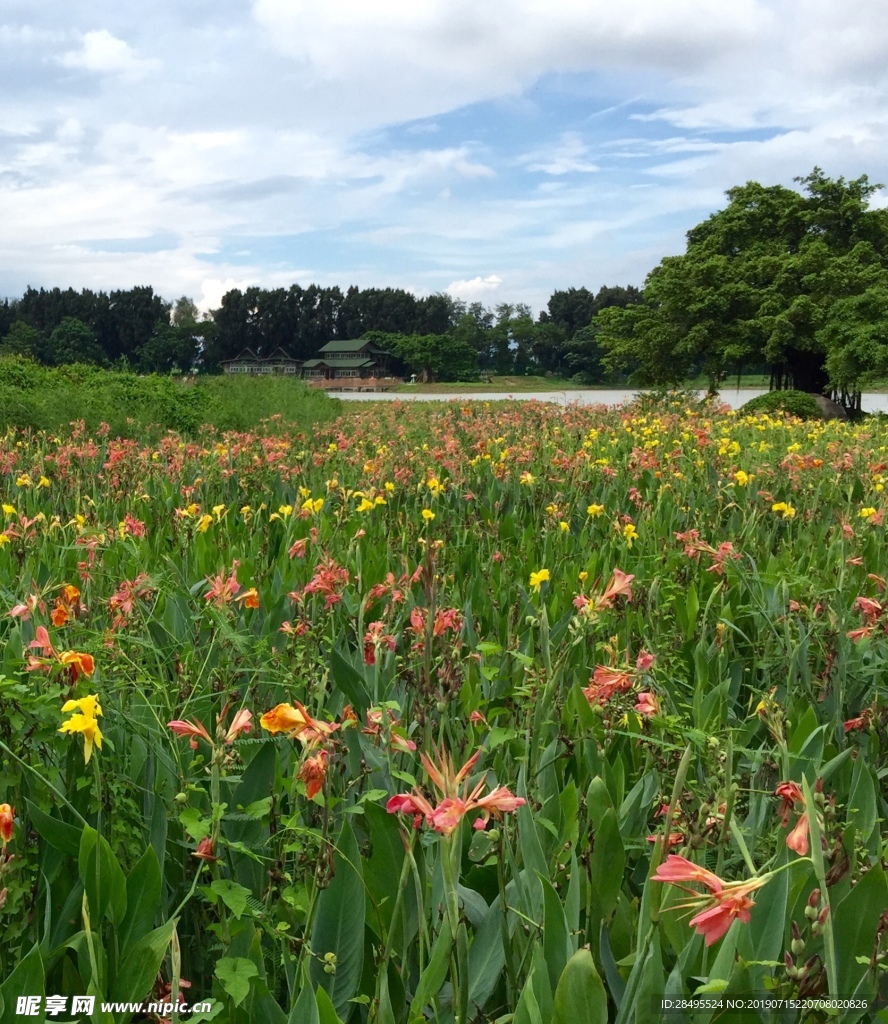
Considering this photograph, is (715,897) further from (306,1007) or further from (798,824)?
(306,1007)

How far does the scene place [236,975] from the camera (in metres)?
1.04

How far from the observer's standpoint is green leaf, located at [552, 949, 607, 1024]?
93cm

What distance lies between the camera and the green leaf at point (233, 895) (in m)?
1.10

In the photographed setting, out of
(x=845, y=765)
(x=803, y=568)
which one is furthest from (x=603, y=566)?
(x=845, y=765)

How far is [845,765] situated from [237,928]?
1.25m

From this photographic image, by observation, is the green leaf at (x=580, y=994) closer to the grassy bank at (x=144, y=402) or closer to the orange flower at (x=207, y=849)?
the orange flower at (x=207, y=849)

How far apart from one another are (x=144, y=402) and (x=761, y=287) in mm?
17726

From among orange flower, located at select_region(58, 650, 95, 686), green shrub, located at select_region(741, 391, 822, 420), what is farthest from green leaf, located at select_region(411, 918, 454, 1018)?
green shrub, located at select_region(741, 391, 822, 420)

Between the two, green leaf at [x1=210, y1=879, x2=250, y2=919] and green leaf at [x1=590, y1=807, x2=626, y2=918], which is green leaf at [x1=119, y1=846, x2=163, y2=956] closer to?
green leaf at [x1=210, y1=879, x2=250, y2=919]

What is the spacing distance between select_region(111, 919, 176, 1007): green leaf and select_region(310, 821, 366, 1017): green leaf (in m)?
0.21

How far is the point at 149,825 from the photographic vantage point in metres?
1.43

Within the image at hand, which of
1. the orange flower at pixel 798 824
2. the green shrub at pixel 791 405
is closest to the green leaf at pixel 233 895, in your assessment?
the orange flower at pixel 798 824

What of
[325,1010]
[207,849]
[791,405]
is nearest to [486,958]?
[325,1010]

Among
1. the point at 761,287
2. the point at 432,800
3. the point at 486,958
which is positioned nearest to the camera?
the point at 486,958
